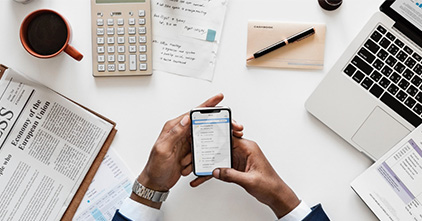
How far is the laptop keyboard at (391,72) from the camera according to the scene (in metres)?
0.81

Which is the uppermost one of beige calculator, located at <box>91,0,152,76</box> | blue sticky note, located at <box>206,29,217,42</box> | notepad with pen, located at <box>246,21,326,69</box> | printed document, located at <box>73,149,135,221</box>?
notepad with pen, located at <box>246,21,326,69</box>

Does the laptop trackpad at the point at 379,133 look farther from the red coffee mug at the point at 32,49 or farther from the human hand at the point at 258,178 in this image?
the red coffee mug at the point at 32,49

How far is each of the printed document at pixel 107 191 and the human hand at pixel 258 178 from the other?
160 millimetres

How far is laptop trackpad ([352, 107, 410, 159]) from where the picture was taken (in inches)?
32.5

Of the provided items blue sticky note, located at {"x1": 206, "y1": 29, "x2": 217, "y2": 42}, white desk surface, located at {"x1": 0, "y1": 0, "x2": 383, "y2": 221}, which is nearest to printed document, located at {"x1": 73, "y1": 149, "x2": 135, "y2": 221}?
white desk surface, located at {"x1": 0, "y1": 0, "x2": 383, "y2": 221}

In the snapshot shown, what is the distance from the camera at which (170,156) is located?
31.3 inches

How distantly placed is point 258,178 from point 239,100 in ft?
0.60

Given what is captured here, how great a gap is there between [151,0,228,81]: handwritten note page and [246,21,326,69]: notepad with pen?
82mm

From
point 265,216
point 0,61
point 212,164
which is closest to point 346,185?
point 265,216

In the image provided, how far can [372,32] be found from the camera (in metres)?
0.83

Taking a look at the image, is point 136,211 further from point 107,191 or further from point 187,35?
point 187,35

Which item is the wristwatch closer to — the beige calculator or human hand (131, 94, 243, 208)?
human hand (131, 94, 243, 208)

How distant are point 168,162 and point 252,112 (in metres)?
0.22

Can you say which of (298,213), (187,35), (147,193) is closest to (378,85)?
(298,213)
